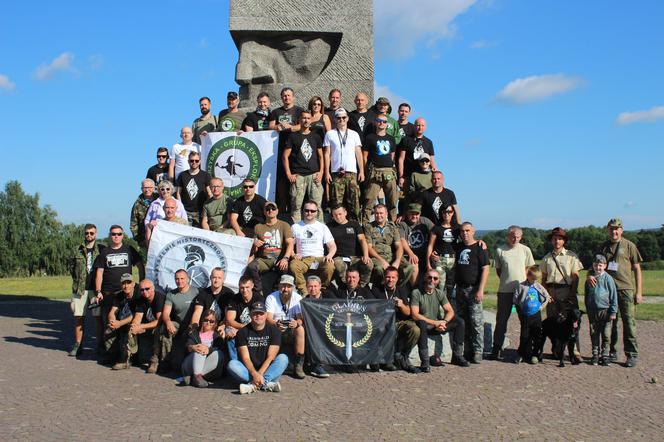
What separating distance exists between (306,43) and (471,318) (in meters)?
7.70

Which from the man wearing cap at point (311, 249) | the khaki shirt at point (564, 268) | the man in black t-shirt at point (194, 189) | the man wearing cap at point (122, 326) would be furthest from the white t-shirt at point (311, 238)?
the khaki shirt at point (564, 268)

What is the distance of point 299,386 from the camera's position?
8211 mm

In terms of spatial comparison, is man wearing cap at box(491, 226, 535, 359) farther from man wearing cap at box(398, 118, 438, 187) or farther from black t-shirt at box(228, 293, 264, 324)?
black t-shirt at box(228, 293, 264, 324)

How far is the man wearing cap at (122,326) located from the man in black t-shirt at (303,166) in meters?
3.03

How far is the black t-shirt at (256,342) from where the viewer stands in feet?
26.7

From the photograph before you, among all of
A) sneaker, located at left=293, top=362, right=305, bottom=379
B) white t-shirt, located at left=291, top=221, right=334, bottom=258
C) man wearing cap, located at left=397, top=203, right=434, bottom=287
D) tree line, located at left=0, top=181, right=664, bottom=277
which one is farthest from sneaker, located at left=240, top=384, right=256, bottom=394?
tree line, located at left=0, top=181, right=664, bottom=277

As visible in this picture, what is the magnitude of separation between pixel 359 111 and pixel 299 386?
5878mm

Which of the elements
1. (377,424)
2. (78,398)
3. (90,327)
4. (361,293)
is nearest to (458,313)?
(361,293)

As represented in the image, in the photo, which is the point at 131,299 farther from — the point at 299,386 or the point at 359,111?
the point at 359,111

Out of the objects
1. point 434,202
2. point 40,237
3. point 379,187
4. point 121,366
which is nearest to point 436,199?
point 434,202

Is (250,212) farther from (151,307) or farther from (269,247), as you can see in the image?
(151,307)

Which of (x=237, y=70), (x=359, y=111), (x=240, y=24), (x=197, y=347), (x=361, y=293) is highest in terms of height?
(x=240, y=24)

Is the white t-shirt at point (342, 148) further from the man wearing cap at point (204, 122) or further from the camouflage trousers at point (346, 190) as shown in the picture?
the man wearing cap at point (204, 122)

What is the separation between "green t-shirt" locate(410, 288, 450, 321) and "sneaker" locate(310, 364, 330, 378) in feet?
4.98
